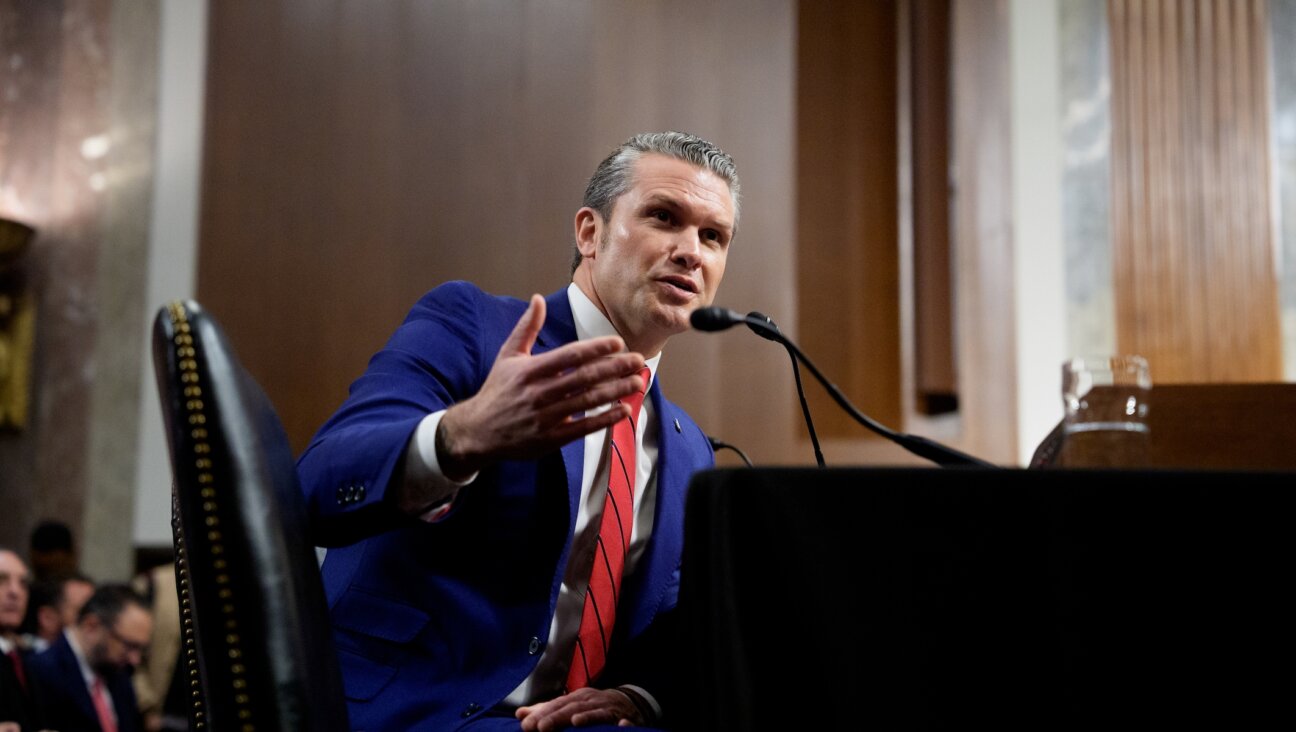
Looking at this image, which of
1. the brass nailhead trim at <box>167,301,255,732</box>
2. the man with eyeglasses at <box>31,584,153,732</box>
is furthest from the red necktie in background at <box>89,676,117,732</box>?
the brass nailhead trim at <box>167,301,255,732</box>

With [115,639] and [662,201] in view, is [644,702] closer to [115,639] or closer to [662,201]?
[662,201]

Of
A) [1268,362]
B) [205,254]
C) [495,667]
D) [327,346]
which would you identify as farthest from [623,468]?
[1268,362]

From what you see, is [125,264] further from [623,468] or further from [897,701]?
[897,701]

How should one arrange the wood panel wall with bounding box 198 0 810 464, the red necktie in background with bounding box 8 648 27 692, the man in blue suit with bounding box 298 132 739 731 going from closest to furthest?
1. the man in blue suit with bounding box 298 132 739 731
2. the red necktie in background with bounding box 8 648 27 692
3. the wood panel wall with bounding box 198 0 810 464

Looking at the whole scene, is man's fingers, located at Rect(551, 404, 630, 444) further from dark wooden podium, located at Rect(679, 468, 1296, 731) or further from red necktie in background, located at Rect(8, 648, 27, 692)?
red necktie in background, located at Rect(8, 648, 27, 692)

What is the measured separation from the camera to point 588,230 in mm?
2168

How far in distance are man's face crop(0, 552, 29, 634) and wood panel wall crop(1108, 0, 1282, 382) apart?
4.12m

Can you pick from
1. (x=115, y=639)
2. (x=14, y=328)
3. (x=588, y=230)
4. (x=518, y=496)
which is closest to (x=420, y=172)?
(x=115, y=639)

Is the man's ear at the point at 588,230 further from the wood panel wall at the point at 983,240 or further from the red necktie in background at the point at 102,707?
the red necktie in background at the point at 102,707

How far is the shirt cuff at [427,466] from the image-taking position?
4.54ft

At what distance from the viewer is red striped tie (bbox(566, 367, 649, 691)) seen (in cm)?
172

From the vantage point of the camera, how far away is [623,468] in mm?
1854

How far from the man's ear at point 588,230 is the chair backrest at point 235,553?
0.98m

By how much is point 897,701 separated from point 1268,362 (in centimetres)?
412
